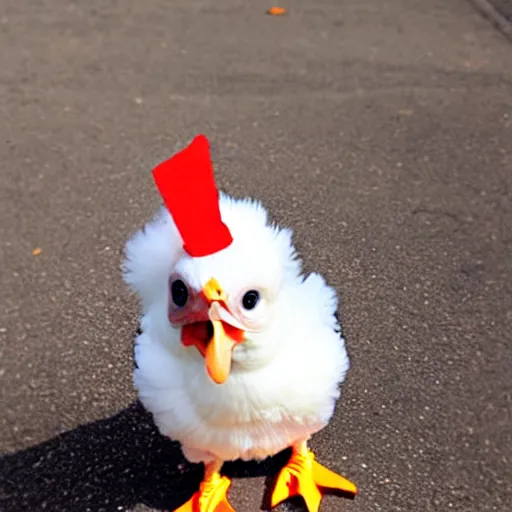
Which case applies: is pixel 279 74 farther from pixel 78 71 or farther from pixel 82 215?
pixel 82 215

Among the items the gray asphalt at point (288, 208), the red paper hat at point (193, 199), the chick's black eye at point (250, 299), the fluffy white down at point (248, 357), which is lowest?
the gray asphalt at point (288, 208)

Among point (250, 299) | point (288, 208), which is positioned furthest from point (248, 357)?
point (288, 208)

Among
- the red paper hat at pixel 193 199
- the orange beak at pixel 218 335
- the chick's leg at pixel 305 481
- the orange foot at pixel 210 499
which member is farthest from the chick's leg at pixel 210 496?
the red paper hat at pixel 193 199

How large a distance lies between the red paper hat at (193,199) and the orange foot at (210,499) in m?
0.72

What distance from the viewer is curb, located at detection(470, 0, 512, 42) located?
389 cm

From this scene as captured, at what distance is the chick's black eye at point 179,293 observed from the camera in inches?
51.9

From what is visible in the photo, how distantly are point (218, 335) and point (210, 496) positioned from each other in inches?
25.9

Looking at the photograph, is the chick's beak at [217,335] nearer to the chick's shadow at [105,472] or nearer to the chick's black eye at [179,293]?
the chick's black eye at [179,293]

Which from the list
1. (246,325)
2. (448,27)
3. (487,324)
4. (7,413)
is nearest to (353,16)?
(448,27)

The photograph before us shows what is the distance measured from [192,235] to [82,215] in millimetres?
1533

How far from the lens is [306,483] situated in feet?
5.96

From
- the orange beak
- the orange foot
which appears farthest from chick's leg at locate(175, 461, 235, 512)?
the orange beak

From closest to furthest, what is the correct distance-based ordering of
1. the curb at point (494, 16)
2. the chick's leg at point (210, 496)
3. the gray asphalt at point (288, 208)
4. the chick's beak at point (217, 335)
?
the chick's beak at point (217, 335), the chick's leg at point (210, 496), the gray asphalt at point (288, 208), the curb at point (494, 16)

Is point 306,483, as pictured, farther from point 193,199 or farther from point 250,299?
point 193,199
